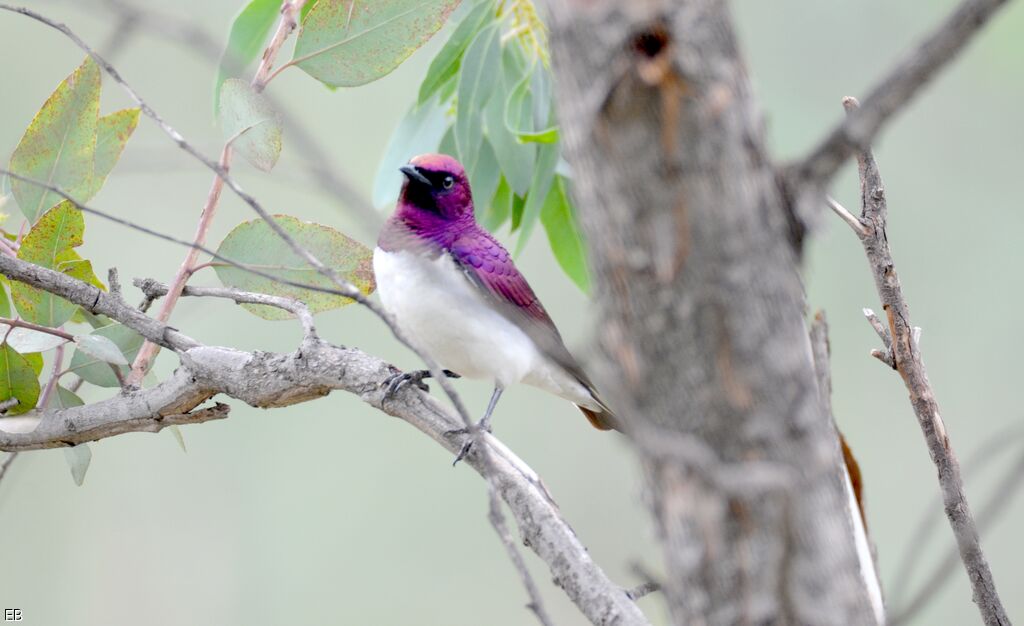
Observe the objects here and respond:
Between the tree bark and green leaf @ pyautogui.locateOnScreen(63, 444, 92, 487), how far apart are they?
999mm

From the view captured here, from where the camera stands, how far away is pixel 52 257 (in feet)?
4.40

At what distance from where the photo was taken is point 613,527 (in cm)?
380

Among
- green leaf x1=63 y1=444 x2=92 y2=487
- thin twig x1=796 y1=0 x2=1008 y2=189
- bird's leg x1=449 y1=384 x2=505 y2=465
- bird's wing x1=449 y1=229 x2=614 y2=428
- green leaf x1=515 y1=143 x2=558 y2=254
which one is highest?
bird's wing x1=449 y1=229 x2=614 y2=428

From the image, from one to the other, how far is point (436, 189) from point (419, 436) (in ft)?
8.32

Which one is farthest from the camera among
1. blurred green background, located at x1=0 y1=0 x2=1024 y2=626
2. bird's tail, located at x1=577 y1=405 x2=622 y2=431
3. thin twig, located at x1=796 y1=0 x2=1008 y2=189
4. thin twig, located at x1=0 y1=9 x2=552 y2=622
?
blurred green background, located at x1=0 y1=0 x2=1024 y2=626

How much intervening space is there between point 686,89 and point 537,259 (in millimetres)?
3614

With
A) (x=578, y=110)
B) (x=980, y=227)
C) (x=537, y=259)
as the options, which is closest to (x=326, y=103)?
(x=537, y=259)

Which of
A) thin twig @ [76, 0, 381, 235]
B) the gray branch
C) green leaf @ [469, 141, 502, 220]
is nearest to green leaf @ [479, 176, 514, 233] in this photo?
green leaf @ [469, 141, 502, 220]

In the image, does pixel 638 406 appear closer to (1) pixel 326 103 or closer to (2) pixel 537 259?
(2) pixel 537 259

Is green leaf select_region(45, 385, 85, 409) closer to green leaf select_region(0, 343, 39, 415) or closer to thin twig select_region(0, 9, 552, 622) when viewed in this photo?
green leaf select_region(0, 343, 39, 415)

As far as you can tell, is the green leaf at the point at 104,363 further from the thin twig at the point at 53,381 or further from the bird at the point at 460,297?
the bird at the point at 460,297

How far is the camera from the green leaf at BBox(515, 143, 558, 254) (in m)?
1.56

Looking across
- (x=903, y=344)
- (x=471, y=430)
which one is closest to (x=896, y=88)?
(x=471, y=430)

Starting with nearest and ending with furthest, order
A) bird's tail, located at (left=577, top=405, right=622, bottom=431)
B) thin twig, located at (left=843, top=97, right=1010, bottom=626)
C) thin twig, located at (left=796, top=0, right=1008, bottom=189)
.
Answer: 1. thin twig, located at (left=796, top=0, right=1008, bottom=189)
2. thin twig, located at (left=843, top=97, right=1010, bottom=626)
3. bird's tail, located at (left=577, top=405, right=622, bottom=431)
